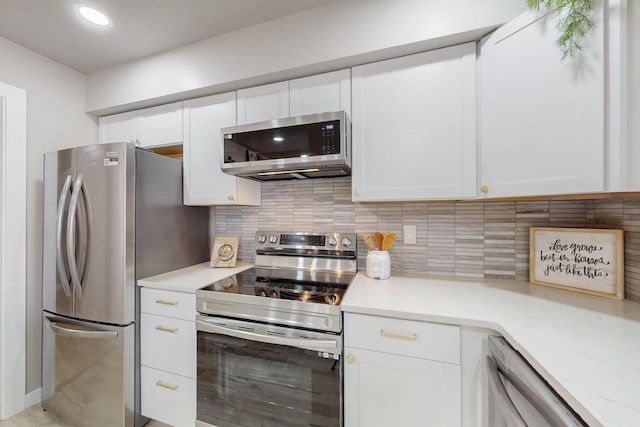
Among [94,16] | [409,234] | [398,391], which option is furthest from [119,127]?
[398,391]

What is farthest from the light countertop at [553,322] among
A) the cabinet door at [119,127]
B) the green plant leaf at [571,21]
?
the cabinet door at [119,127]

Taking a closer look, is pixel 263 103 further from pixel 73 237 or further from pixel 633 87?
pixel 633 87

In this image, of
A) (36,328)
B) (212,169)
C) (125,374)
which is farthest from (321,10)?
(36,328)

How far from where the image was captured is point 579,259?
1.22m

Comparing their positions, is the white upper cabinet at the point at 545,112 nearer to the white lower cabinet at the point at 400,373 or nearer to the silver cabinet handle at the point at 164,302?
the white lower cabinet at the point at 400,373

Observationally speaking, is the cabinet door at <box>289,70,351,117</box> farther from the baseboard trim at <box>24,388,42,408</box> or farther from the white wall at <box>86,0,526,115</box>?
the baseboard trim at <box>24,388,42,408</box>

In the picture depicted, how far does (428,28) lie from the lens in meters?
1.27

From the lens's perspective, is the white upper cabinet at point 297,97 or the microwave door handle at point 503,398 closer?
the microwave door handle at point 503,398

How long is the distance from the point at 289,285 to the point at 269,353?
0.37 metres

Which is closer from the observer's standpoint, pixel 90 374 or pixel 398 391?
pixel 398 391

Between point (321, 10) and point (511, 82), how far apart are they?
1.07 meters

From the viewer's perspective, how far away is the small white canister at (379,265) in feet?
5.04

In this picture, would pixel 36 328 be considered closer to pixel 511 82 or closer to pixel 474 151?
pixel 474 151

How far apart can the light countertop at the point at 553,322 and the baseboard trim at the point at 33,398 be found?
2335 mm
